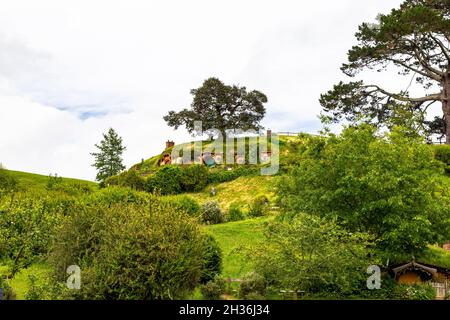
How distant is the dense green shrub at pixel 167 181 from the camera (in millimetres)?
57531

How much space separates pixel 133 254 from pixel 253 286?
Result: 18.9 feet

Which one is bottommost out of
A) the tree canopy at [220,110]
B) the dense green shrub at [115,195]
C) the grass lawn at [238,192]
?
the dense green shrub at [115,195]

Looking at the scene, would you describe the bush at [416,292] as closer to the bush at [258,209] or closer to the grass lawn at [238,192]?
the bush at [258,209]

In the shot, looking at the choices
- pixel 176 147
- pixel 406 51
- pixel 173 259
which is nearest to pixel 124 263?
pixel 173 259

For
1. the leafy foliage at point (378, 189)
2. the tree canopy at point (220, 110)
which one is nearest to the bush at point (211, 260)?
the leafy foliage at point (378, 189)

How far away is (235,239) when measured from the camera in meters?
32.9

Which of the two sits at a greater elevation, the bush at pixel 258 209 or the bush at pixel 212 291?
the bush at pixel 258 209

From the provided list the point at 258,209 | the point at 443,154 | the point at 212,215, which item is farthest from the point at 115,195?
the point at 443,154

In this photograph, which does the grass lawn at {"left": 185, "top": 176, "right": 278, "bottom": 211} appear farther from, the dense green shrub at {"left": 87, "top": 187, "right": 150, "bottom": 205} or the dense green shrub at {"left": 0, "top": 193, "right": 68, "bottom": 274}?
the dense green shrub at {"left": 0, "top": 193, "right": 68, "bottom": 274}

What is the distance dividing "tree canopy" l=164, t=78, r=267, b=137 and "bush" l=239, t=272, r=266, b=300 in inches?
2366

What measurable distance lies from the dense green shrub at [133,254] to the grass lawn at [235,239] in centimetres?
709

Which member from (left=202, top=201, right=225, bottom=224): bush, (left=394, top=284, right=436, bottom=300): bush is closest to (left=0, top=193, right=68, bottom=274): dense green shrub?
(left=394, top=284, right=436, bottom=300): bush

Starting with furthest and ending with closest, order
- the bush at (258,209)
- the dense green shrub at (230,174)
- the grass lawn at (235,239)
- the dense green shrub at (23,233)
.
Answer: the dense green shrub at (230,174), the bush at (258,209), the grass lawn at (235,239), the dense green shrub at (23,233)
